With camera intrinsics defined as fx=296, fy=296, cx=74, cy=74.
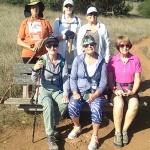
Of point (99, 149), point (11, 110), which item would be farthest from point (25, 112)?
point (99, 149)

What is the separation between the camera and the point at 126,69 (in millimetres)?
4926

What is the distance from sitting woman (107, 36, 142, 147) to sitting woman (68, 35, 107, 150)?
10.7 inches

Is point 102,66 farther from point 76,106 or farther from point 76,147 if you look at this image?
point 76,147

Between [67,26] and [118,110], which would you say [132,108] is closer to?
[118,110]

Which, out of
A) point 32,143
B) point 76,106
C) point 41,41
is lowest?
point 32,143

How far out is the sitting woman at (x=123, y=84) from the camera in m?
4.74

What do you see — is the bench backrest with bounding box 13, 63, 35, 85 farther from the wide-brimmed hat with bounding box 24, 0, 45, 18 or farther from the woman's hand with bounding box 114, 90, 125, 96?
the woman's hand with bounding box 114, 90, 125, 96

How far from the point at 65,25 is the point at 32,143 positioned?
7.67 feet

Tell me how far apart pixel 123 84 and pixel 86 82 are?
66cm

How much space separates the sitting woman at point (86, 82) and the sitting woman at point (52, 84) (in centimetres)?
14

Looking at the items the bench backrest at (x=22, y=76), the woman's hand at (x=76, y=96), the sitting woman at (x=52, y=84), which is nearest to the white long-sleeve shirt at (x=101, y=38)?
the sitting woman at (x=52, y=84)

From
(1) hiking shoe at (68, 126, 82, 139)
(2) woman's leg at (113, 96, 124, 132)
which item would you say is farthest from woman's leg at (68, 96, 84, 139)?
(2) woman's leg at (113, 96, 124, 132)

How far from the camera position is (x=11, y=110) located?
18.6ft

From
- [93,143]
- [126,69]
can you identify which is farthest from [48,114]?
[126,69]
